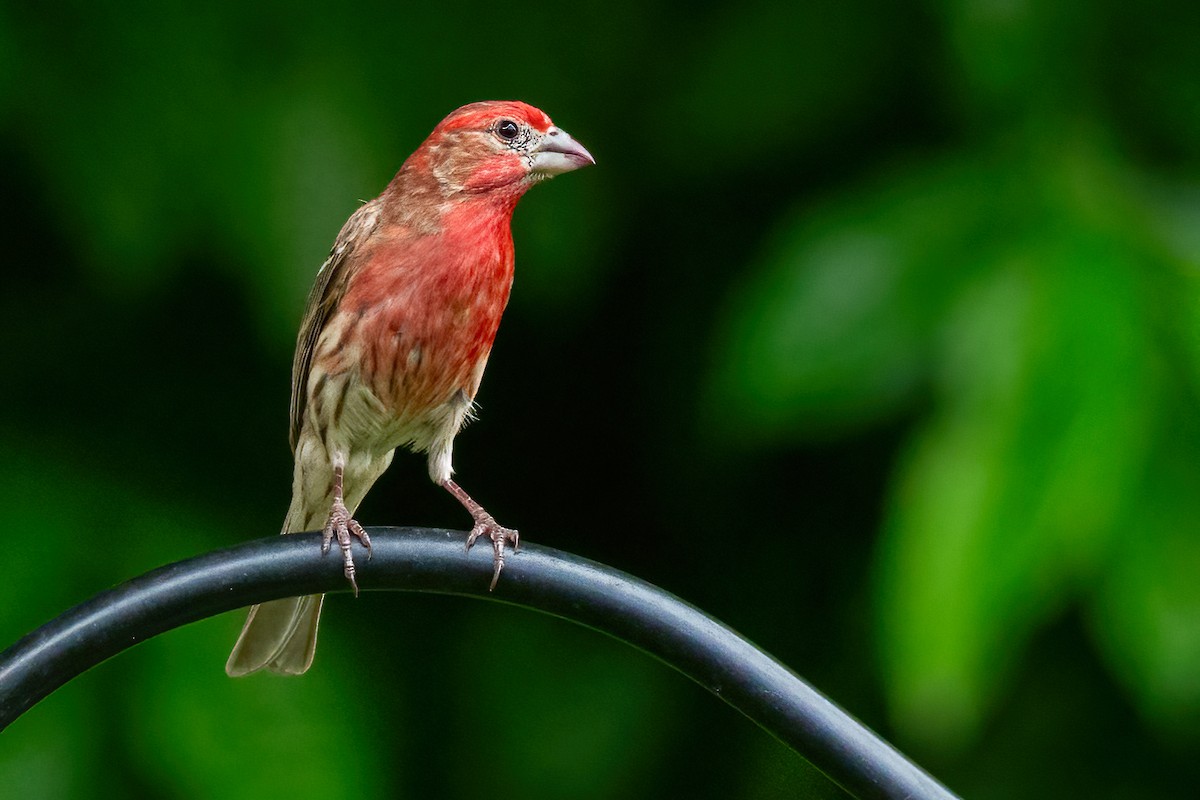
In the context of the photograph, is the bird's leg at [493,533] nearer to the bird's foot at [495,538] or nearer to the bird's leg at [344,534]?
the bird's foot at [495,538]

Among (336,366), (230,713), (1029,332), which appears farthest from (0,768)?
(1029,332)

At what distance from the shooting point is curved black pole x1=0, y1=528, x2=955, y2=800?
156cm

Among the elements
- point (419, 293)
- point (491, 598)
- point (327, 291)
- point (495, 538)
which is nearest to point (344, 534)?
point (495, 538)

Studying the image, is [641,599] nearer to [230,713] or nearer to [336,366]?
[336,366]

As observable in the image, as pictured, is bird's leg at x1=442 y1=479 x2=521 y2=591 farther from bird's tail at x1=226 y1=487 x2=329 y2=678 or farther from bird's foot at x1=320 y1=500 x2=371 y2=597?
bird's tail at x1=226 y1=487 x2=329 y2=678

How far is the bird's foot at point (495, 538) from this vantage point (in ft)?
5.68

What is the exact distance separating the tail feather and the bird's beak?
77 centimetres

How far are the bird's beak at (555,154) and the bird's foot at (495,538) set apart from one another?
55 cm

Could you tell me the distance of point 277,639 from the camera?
2439 millimetres

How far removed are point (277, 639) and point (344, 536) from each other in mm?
518

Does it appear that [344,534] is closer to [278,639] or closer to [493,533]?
[493,533]

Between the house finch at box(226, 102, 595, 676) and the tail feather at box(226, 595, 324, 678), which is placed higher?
the house finch at box(226, 102, 595, 676)

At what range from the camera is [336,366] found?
246 cm

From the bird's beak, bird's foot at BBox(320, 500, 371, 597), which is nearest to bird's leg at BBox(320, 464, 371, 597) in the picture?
bird's foot at BBox(320, 500, 371, 597)
